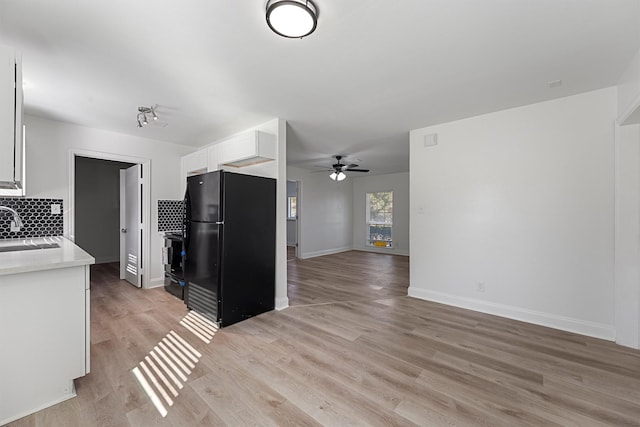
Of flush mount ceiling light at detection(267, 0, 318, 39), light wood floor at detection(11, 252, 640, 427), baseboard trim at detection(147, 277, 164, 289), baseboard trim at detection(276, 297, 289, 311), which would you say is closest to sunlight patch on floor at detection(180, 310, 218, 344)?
light wood floor at detection(11, 252, 640, 427)

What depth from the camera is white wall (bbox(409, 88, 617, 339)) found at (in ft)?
8.75

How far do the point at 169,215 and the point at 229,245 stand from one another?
2281mm

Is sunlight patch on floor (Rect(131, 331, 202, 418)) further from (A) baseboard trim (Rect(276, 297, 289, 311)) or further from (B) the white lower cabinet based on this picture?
(A) baseboard trim (Rect(276, 297, 289, 311))

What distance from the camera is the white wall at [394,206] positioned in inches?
312

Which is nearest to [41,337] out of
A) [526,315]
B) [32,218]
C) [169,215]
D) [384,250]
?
[32,218]

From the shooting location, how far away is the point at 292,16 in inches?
59.8

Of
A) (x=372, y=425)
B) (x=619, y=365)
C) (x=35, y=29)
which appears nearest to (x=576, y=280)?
(x=619, y=365)

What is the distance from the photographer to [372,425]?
1558 mm

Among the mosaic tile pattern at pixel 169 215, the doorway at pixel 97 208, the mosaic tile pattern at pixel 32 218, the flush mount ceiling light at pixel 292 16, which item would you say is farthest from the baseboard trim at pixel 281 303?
the doorway at pixel 97 208

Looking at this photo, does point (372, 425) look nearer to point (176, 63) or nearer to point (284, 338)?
point (284, 338)

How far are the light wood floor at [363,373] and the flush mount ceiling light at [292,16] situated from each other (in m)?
2.32

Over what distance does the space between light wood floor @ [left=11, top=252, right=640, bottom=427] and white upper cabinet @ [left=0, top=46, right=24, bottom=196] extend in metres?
1.48

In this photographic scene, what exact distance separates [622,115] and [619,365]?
2.11m

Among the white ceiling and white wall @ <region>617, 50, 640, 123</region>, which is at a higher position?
the white ceiling
